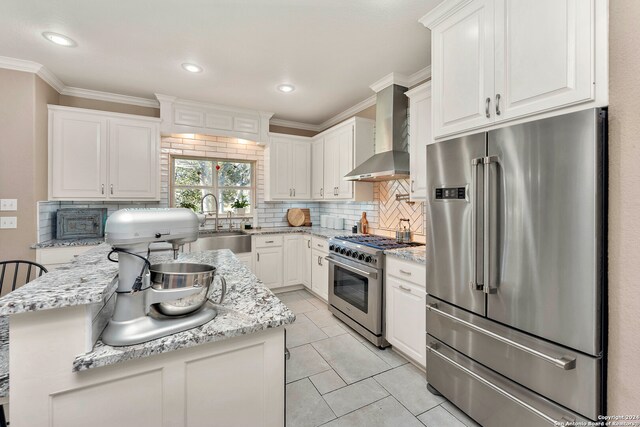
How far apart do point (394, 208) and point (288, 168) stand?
1.81 metres

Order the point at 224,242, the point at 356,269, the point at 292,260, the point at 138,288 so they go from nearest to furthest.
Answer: the point at 138,288 → the point at 356,269 → the point at 224,242 → the point at 292,260

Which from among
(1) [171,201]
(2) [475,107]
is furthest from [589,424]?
(1) [171,201]

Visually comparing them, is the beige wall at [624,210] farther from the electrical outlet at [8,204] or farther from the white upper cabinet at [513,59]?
the electrical outlet at [8,204]

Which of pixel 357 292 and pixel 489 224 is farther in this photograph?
pixel 357 292

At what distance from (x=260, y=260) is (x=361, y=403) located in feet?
7.86

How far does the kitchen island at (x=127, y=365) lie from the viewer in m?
0.83

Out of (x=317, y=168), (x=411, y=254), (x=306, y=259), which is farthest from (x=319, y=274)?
(x=411, y=254)

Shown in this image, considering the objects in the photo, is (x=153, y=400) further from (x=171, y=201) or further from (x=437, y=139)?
(x=171, y=201)

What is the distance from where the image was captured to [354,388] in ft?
6.82

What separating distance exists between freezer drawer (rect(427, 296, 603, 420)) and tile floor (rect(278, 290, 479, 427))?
0.48m

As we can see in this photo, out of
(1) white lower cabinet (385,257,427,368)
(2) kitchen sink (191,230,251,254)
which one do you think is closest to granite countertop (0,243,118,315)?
(1) white lower cabinet (385,257,427,368)

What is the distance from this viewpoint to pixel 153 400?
3.16 feet

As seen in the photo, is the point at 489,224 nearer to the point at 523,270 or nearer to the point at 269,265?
the point at 523,270

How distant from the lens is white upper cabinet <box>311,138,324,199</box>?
4305 millimetres
